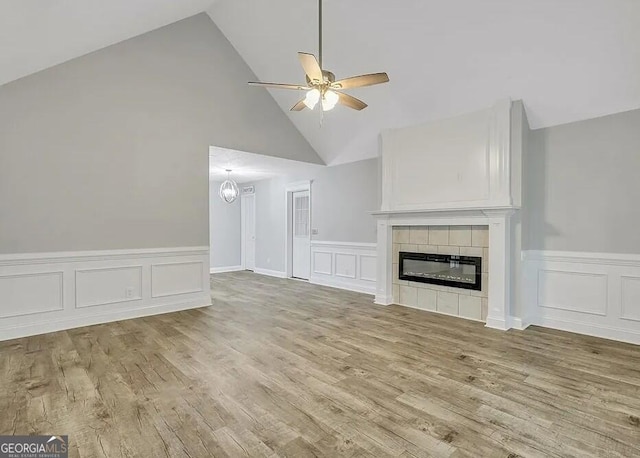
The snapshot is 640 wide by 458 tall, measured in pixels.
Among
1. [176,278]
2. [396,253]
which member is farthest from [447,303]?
[176,278]

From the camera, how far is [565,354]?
3.34 m

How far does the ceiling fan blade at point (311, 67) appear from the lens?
9.14ft

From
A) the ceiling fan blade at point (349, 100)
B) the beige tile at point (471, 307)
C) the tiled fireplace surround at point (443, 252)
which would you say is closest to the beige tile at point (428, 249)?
the tiled fireplace surround at point (443, 252)

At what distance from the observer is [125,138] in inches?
179

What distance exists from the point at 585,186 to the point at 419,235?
210cm

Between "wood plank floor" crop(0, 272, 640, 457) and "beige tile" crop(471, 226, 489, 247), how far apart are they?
3.62 ft

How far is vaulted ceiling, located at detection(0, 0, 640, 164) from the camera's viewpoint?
312cm

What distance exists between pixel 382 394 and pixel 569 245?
319 centimetres

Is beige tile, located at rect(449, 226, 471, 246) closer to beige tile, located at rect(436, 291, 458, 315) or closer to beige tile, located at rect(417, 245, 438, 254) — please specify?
beige tile, located at rect(417, 245, 438, 254)

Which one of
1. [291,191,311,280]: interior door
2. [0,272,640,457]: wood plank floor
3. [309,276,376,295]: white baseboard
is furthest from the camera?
[291,191,311,280]: interior door

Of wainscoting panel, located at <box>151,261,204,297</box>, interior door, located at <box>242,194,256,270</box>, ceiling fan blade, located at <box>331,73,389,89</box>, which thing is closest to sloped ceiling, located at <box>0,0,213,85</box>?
ceiling fan blade, located at <box>331,73,389,89</box>

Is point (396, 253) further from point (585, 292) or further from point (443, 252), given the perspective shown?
point (585, 292)

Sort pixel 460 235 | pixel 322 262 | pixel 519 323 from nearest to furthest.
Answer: pixel 519 323, pixel 460 235, pixel 322 262

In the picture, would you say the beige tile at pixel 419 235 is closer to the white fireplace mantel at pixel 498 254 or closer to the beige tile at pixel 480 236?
the white fireplace mantel at pixel 498 254
